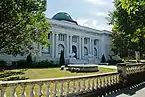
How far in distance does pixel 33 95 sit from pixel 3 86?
1.27m

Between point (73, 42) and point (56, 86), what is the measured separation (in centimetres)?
6176

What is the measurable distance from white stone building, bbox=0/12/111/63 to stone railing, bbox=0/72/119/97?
4115cm

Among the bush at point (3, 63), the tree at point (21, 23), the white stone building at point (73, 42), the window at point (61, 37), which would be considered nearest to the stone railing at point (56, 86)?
the tree at point (21, 23)

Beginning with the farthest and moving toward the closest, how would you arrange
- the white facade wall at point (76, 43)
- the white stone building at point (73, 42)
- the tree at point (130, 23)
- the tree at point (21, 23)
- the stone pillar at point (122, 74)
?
the white stone building at point (73, 42), the white facade wall at point (76, 43), the tree at point (21, 23), the stone pillar at point (122, 74), the tree at point (130, 23)

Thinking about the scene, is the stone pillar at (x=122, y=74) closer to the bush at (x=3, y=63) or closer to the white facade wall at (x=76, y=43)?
the bush at (x=3, y=63)

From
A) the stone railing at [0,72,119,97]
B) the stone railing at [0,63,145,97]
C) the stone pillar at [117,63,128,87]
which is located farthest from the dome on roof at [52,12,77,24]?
the stone railing at [0,72,119,97]

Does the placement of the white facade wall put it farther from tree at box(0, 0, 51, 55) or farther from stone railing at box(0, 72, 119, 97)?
stone railing at box(0, 72, 119, 97)

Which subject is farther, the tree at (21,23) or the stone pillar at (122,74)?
the tree at (21,23)

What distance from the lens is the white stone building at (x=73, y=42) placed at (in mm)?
60234

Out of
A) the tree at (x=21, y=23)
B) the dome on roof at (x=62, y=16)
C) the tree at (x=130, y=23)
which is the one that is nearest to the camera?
the tree at (x=130, y=23)

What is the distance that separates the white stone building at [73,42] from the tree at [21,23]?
902 inches

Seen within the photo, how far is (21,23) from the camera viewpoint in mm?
25531

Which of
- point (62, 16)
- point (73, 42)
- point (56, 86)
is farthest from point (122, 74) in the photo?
point (62, 16)

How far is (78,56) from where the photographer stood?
7012 cm
